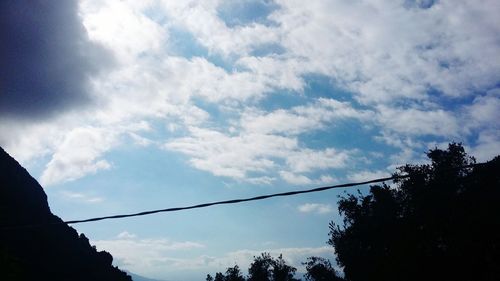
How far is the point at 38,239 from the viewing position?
316 ft

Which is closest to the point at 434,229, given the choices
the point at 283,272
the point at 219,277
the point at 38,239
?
the point at 283,272

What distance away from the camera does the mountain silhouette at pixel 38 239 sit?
85.9 meters

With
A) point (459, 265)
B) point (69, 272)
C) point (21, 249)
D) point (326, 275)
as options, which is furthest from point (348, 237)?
point (69, 272)

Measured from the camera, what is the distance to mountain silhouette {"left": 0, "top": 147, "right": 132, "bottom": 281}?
3383 inches

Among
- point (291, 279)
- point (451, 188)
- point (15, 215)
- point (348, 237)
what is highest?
point (15, 215)

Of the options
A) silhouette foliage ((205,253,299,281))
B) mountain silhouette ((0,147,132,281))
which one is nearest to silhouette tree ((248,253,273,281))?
silhouette foliage ((205,253,299,281))

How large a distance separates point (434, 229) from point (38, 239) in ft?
334

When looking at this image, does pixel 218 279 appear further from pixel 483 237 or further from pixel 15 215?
pixel 483 237

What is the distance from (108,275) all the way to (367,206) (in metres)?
114

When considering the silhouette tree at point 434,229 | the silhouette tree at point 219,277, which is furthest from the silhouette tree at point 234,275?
the silhouette tree at point 434,229

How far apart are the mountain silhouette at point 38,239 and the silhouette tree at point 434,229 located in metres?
69.1

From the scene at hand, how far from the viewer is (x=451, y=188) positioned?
3234 centimetres

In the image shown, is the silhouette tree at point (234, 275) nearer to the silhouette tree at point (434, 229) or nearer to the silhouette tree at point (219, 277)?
the silhouette tree at point (219, 277)

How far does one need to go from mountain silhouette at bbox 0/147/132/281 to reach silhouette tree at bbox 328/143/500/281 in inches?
2721
